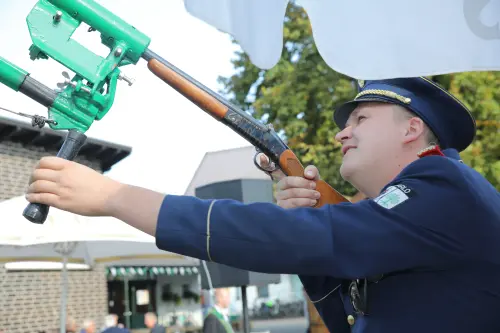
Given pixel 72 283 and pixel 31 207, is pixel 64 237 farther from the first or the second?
pixel 72 283

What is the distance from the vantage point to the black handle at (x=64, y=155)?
1.29 metres

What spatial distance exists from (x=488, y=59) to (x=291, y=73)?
11.9 metres

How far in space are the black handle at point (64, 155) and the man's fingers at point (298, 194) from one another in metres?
0.70

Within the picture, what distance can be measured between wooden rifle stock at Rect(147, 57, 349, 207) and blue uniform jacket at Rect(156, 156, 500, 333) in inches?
19.1

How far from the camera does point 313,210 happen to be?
1291 mm

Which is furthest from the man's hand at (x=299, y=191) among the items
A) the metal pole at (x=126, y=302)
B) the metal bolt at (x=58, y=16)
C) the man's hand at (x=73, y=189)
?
the metal pole at (x=126, y=302)

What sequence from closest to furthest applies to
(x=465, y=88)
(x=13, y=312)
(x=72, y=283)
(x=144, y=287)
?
(x=465, y=88), (x=13, y=312), (x=72, y=283), (x=144, y=287)

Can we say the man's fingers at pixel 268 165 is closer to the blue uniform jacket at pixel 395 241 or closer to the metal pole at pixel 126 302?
the blue uniform jacket at pixel 395 241

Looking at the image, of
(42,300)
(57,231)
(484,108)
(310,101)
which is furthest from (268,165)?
(42,300)

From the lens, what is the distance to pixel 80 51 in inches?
64.9

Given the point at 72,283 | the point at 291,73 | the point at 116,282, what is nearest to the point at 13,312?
the point at 72,283

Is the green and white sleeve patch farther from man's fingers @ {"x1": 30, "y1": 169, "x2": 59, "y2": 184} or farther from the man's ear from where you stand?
man's fingers @ {"x1": 30, "y1": 169, "x2": 59, "y2": 184}

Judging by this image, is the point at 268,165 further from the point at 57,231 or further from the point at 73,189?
the point at 57,231

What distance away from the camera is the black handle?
4.23 ft
